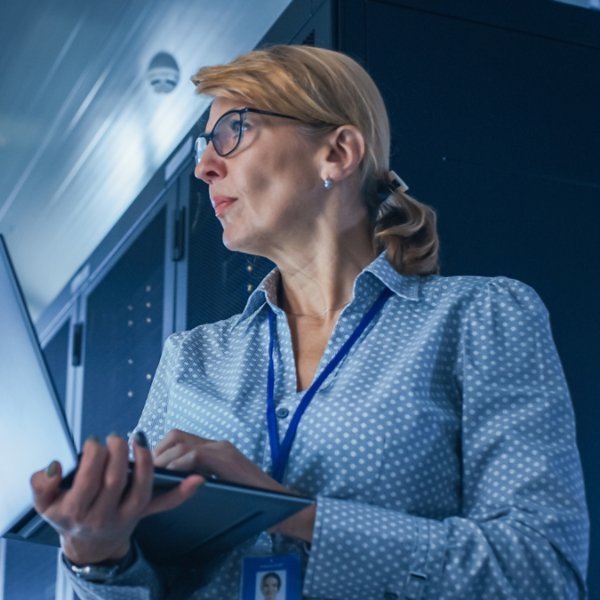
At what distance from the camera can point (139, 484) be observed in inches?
43.3

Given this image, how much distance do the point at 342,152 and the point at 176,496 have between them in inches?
31.2

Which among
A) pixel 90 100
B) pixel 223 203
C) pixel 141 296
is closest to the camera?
pixel 223 203

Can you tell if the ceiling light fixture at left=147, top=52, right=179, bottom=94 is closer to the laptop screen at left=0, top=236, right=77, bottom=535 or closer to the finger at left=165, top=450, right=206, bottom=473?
the laptop screen at left=0, top=236, right=77, bottom=535

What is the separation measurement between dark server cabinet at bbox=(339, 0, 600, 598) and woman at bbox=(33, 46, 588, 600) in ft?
0.82

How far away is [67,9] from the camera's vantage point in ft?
10.8

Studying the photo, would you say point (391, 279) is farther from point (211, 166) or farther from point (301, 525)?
point (301, 525)

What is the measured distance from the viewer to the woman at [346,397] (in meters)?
1.31

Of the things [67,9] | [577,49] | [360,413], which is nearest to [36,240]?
[67,9]

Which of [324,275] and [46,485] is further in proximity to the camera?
[324,275]

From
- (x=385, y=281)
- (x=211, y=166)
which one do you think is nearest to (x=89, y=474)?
(x=385, y=281)

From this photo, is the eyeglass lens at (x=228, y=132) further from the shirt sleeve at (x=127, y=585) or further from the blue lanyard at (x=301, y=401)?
the shirt sleeve at (x=127, y=585)

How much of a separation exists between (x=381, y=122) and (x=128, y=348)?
137 centimetres

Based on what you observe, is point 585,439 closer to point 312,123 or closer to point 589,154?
point 589,154

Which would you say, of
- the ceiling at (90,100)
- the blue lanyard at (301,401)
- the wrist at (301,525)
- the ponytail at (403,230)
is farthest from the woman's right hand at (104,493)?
the ceiling at (90,100)
